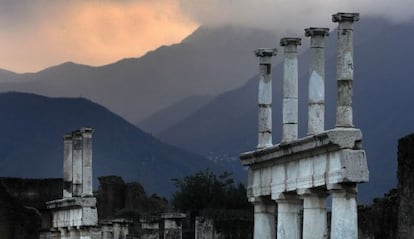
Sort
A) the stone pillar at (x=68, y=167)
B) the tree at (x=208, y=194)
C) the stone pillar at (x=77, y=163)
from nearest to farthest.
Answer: the stone pillar at (x=77, y=163)
the stone pillar at (x=68, y=167)
the tree at (x=208, y=194)

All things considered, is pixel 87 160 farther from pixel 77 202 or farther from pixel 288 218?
pixel 288 218

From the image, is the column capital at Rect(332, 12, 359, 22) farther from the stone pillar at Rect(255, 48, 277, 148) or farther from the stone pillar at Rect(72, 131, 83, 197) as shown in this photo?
the stone pillar at Rect(72, 131, 83, 197)

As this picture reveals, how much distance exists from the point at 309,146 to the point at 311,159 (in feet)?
1.68

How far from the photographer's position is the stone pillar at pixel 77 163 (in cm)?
5509

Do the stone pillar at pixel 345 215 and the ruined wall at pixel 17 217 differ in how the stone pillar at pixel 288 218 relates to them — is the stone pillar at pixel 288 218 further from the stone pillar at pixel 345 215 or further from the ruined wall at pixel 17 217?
the ruined wall at pixel 17 217

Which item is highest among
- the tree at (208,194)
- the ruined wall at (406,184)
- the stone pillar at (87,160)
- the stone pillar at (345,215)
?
the tree at (208,194)

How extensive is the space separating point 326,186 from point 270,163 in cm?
488

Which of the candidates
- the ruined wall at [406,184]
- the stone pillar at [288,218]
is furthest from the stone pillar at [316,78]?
the ruined wall at [406,184]

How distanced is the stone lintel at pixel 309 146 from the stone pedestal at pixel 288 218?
130 cm

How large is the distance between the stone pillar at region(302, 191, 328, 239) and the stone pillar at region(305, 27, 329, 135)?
170 cm

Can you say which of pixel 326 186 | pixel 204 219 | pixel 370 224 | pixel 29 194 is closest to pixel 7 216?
pixel 29 194

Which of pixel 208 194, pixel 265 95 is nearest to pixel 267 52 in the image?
pixel 265 95

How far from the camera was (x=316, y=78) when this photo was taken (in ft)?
119

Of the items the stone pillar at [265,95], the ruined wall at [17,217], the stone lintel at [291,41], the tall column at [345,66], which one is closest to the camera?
the tall column at [345,66]
